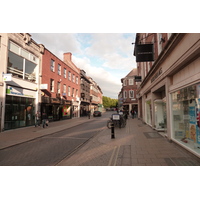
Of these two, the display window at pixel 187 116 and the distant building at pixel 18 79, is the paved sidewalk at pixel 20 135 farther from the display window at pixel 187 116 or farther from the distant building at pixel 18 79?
the display window at pixel 187 116

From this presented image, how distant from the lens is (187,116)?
18.7 feet

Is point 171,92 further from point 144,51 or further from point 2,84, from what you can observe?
point 2,84

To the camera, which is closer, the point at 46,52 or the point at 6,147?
the point at 6,147

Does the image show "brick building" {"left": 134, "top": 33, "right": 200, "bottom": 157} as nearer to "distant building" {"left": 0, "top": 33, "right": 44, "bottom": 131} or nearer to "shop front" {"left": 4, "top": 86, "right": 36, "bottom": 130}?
"distant building" {"left": 0, "top": 33, "right": 44, "bottom": 131}

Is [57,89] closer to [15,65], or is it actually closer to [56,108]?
[56,108]

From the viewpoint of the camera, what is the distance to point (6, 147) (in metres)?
6.71

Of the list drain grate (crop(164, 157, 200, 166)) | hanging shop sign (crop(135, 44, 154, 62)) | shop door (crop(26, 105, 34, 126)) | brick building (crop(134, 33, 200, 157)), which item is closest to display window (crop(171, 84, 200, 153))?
brick building (crop(134, 33, 200, 157))

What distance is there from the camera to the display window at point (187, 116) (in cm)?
488

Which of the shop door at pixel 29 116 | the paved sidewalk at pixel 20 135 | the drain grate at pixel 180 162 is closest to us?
the drain grate at pixel 180 162

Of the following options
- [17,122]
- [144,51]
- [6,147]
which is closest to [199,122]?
[144,51]

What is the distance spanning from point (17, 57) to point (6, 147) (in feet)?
31.5

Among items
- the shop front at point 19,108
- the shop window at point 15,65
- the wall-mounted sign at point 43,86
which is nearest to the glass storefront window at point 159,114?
the wall-mounted sign at point 43,86

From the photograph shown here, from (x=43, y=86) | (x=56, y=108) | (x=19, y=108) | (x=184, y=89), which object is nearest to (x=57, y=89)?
(x=56, y=108)

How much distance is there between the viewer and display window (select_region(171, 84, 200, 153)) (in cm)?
488
